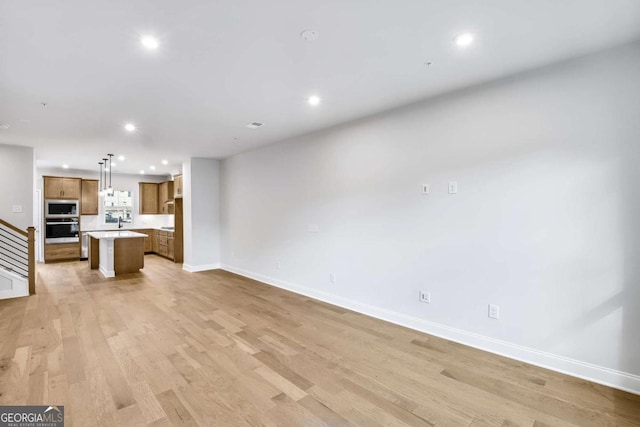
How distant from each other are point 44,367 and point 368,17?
12.5 ft

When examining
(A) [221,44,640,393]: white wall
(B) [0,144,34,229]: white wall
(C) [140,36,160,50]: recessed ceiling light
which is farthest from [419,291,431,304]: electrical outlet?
(B) [0,144,34,229]: white wall

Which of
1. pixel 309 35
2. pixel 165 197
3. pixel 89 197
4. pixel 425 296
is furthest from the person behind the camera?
pixel 165 197

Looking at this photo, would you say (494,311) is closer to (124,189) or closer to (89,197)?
(89,197)

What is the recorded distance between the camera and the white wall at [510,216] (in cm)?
235

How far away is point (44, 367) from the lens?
2.61m

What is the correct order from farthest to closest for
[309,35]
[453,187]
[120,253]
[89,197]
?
[89,197] → [120,253] → [453,187] → [309,35]

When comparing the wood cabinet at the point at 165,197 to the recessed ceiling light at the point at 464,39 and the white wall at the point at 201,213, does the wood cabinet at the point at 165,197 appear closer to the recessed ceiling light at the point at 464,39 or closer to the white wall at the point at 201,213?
the white wall at the point at 201,213

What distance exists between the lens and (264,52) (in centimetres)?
239

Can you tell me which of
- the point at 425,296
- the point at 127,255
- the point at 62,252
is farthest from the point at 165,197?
the point at 425,296

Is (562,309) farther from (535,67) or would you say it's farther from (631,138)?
(535,67)

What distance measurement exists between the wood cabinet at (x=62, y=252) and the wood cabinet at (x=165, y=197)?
241 cm

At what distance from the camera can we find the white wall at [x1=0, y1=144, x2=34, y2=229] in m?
5.43

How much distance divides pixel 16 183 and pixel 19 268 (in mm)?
1580

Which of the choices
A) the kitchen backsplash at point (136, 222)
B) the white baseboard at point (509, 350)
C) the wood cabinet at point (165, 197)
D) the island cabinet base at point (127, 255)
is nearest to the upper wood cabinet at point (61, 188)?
the kitchen backsplash at point (136, 222)
